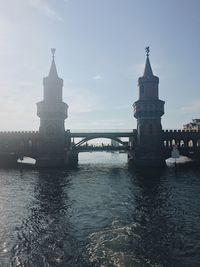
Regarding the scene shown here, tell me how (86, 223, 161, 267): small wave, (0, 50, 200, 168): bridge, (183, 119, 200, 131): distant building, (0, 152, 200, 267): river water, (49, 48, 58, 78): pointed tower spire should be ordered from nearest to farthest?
(86, 223, 161, 267): small wave → (0, 152, 200, 267): river water → (0, 50, 200, 168): bridge → (49, 48, 58, 78): pointed tower spire → (183, 119, 200, 131): distant building

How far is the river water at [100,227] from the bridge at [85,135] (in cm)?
3855

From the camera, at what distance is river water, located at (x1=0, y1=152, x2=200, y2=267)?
17922 mm

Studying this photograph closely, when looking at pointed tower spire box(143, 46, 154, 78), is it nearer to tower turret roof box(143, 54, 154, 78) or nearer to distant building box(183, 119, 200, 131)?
tower turret roof box(143, 54, 154, 78)

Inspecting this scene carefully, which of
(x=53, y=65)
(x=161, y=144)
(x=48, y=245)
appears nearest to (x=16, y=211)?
(x=48, y=245)

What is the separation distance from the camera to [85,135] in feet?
289

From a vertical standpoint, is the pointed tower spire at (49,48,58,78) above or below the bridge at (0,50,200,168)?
above

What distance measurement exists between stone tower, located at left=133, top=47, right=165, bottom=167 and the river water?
3839 centimetres

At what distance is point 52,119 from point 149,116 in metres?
27.9

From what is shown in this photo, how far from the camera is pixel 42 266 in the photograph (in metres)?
16.8

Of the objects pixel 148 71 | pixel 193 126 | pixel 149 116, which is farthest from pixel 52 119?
pixel 193 126

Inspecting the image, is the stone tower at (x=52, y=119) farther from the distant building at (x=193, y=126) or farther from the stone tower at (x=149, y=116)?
the distant building at (x=193, y=126)

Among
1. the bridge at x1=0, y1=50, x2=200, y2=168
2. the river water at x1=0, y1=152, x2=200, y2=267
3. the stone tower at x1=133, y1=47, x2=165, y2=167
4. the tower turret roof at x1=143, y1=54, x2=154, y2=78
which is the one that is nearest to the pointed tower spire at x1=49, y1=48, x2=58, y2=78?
the bridge at x1=0, y1=50, x2=200, y2=168

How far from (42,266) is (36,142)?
7391cm

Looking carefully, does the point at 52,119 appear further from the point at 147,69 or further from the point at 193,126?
the point at 193,126
